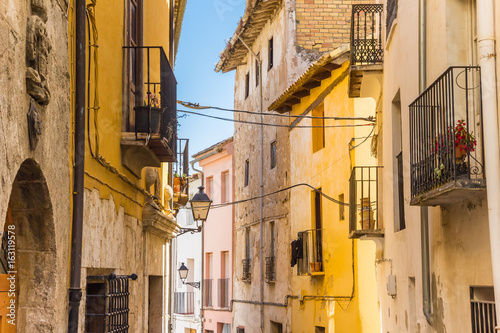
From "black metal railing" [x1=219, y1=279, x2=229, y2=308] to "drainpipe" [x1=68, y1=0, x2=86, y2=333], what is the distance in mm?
20667

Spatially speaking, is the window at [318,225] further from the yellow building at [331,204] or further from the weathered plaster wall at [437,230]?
the weathered plaster wall at [437,230]

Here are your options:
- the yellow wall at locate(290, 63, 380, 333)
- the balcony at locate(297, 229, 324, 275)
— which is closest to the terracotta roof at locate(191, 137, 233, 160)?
the yellow wall at locate(290, 63, 380, 333)

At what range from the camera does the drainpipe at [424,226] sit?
7.76 m

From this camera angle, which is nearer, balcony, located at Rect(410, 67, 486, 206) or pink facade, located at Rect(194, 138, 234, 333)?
balcony, located at Rect(410, 67, 486, 206)

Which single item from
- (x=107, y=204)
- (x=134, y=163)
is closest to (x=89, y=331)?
(x=107, y=204)

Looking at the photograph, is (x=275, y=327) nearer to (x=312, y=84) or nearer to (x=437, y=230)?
(x=312, y=84)

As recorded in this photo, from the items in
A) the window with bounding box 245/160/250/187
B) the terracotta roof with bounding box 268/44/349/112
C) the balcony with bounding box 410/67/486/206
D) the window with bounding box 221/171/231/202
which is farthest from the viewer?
the window with bounding box 221/171/231/202

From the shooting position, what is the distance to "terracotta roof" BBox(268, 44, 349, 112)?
14789mm

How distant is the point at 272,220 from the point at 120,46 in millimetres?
12056

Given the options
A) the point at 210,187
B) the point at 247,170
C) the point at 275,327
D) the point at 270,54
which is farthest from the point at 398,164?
the point at 210,187

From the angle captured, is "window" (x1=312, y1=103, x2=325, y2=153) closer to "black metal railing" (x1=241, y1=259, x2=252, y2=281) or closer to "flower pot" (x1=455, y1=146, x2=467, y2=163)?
"black metal railing" (x1=241, y1=259, x2=252, y2=281)

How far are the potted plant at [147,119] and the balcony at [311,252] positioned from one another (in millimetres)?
7775

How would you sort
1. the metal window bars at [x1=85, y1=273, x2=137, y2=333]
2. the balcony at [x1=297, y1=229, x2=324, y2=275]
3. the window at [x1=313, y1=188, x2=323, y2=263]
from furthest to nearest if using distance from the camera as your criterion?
the window at [x1=313, y1=188, x2=323, y2=263] < the balcony at [x1=297, y1=229, x2=324, y2=275] < the metal window bars at [x1=85, y1=273, x2=137, y2=333]

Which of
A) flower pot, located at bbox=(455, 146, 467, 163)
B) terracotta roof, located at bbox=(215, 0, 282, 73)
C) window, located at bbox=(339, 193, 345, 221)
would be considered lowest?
flower pot, located at bbox=(455, 146, 467, 163)
